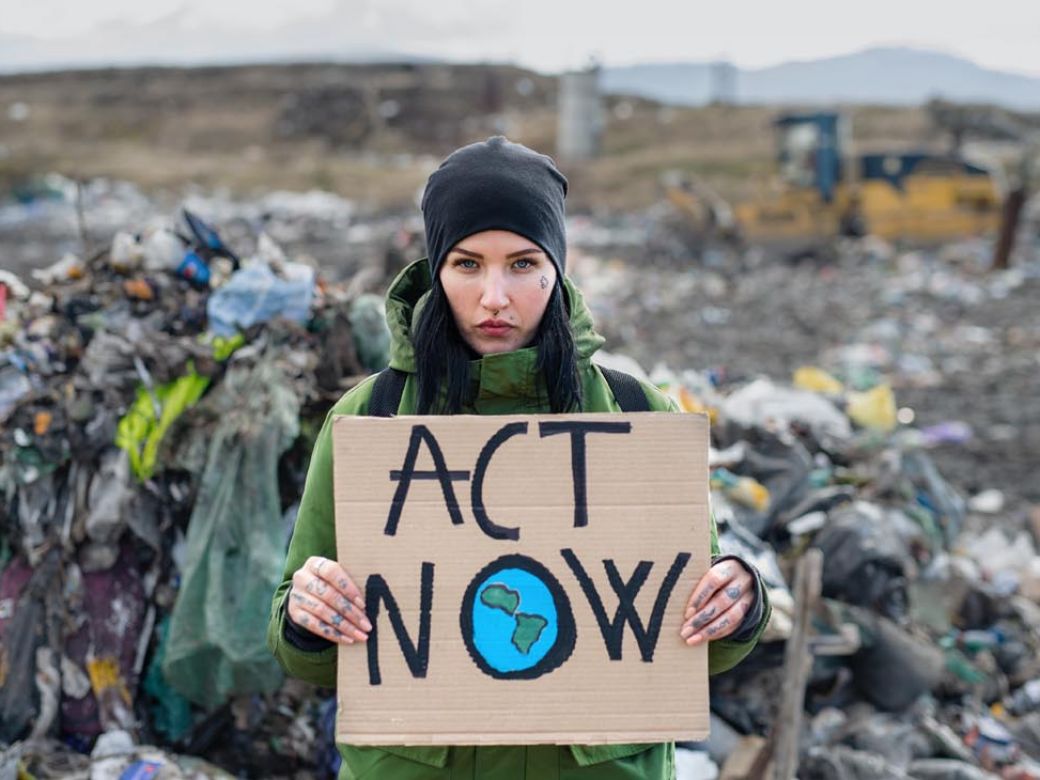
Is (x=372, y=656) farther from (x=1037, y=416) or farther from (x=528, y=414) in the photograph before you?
(x=1037, y=416)

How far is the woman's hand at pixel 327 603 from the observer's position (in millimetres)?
1536

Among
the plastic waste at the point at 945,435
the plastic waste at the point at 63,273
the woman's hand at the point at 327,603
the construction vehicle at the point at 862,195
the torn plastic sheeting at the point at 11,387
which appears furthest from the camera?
the construction vehicle at the point at 862,195

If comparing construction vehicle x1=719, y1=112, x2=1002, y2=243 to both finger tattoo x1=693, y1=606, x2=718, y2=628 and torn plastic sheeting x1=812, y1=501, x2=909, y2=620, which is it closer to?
torn plastic sheeting x1=812, y1=501, x2=909, y2=620

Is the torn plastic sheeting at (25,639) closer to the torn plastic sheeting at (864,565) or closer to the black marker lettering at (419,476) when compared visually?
the black marker lettering at (419,476)

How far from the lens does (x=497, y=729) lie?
1580 millimetres

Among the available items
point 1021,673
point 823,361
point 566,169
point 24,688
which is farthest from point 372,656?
point 566,169

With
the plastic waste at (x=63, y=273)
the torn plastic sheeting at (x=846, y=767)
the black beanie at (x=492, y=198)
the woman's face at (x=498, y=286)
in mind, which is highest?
the plastic waste at (x=63, y=273)

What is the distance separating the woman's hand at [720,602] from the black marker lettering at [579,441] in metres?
0.20

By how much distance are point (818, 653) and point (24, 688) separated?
2.56 meters

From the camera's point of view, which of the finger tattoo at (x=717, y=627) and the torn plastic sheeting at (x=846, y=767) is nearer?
the finger tattoo at (x=717, y=627)

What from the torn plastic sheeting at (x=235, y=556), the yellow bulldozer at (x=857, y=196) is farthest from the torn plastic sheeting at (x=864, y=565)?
the yellow bulldozer at (x=857, y=196)

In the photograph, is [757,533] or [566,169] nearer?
[757,533]

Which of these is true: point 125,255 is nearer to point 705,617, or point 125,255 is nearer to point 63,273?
point 63,273

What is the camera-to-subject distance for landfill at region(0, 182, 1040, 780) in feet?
10.3
